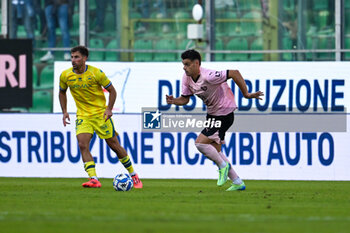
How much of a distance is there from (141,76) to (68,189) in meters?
4.73

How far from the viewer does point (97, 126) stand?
12.5 meters

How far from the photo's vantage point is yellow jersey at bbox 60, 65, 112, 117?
12508 mm

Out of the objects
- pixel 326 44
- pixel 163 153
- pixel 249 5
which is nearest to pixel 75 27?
pixel 249 5

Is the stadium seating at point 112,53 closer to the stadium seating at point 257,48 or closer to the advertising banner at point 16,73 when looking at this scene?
the advertising banner at point 16,73

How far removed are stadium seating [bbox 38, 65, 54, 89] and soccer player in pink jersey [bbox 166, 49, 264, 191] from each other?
7025 mm

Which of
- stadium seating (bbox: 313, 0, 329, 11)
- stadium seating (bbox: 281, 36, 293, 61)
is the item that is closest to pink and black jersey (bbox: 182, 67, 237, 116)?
stadium seating (bbox: 281, 36, 293, 61)

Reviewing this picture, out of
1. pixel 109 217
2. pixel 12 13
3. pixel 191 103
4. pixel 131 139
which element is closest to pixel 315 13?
pixel 191 103

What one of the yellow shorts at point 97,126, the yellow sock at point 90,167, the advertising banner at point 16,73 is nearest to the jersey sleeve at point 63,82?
the yellow shorts at point 97,126

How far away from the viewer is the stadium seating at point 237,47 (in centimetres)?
1877

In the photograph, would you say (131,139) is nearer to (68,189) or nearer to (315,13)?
(68,189)

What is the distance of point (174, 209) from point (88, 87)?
4.13m

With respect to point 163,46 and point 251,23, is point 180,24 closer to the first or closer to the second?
point 163,46

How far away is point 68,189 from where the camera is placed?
1233 cm

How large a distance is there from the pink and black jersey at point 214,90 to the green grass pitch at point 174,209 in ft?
3.91
